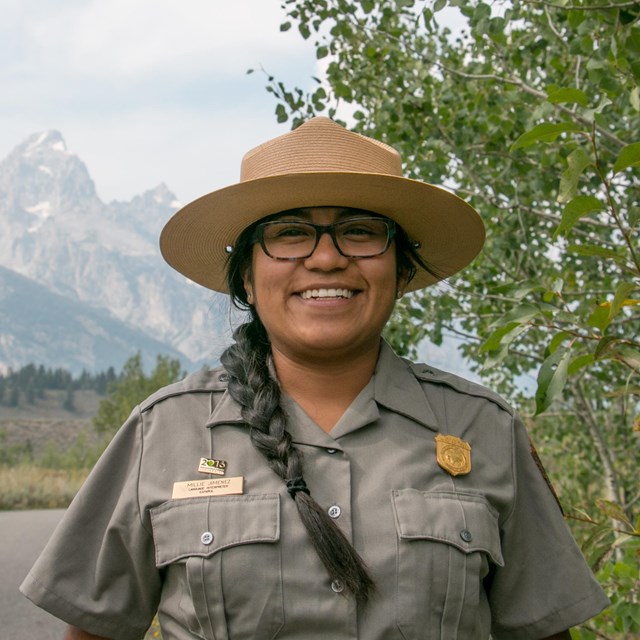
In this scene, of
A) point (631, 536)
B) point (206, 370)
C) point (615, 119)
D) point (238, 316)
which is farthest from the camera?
point (615, 119)

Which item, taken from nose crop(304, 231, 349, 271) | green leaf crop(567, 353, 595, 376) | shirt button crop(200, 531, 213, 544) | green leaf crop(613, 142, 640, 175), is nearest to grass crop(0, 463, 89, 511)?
shirt button crop(200, 531, 213, 544)

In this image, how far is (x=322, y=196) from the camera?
2.01 metres

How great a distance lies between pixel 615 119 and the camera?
15.6 ft

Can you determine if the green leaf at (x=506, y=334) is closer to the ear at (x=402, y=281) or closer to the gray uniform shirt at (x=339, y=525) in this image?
the gray uniform shirt at (x=339, y=525)

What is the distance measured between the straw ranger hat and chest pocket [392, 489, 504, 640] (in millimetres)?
699

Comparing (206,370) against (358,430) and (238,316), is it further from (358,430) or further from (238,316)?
(358,430)

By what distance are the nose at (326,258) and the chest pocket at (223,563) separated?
0.52m

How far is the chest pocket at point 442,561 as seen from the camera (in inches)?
70.5

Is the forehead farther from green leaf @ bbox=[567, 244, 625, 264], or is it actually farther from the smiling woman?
green leaf @ bbox=[567, 244, 625, 264]

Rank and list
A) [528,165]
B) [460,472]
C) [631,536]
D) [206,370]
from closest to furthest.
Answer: [460,472], [631,536], [206,370], [528,165]

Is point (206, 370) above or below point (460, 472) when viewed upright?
above

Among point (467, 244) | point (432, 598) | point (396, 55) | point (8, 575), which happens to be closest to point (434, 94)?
point (396, 55)

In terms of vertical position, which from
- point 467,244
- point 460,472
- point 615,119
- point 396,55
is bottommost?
point 460,472

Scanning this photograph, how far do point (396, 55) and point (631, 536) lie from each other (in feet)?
11.6
